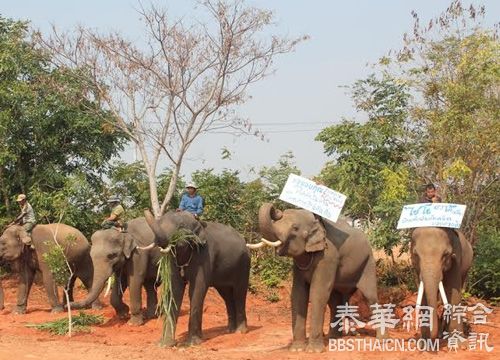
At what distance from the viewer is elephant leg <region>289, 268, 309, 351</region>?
11.9 metres

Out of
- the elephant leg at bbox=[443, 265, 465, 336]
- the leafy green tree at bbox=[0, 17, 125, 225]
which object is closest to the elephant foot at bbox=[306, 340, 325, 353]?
the elephant leg at bbox=[443, 265, 465, 336]

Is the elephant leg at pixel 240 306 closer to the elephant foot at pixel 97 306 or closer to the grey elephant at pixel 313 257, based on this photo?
the grey elephant at pixel 313 257

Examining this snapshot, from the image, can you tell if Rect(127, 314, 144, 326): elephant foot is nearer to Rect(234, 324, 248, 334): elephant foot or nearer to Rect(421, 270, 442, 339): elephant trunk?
Rect(234, 324, 248, 334): elephant foot

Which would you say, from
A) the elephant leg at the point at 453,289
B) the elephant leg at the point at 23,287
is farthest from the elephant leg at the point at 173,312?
the elephant leg at the point at 23,287

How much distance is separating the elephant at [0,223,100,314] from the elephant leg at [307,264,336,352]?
6.84 meters

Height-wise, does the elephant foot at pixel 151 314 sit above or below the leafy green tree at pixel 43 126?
below

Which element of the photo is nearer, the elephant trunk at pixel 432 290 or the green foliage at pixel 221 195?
the elephant trunk at pixel 432 290

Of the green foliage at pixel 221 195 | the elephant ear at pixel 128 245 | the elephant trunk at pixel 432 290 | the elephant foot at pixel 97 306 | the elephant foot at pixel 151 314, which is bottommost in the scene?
the elephant foot at pixel 151 314

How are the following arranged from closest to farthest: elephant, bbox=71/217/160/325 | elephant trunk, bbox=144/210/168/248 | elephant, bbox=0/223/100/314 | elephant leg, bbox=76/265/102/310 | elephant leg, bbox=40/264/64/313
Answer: elephant trunk, bbox=144/210/168/248
elephant, bbox=71/217/160/325
elephant leg, bbox=40/264/64/313
elephant, bbox=0/223/100/314
elephant leg, bbox=76/265/102/310

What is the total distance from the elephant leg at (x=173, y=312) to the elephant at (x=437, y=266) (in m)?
3.70

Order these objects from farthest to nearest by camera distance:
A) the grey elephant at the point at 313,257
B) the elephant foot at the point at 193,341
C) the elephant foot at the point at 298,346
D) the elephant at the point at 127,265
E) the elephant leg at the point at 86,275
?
the elephant leg at the point at 86,275
the elephant at the point at 127,265
the elephant foot at the point at 193,341
the elephant foot at the point at 298,346
the grey elephant at the point at 313,257

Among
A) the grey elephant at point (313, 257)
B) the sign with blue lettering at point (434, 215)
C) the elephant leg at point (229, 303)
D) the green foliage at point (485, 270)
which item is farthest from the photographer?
the green foliage at point (485, 270)

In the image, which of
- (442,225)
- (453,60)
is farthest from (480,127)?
(442,225)

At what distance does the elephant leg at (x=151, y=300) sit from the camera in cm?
1570
